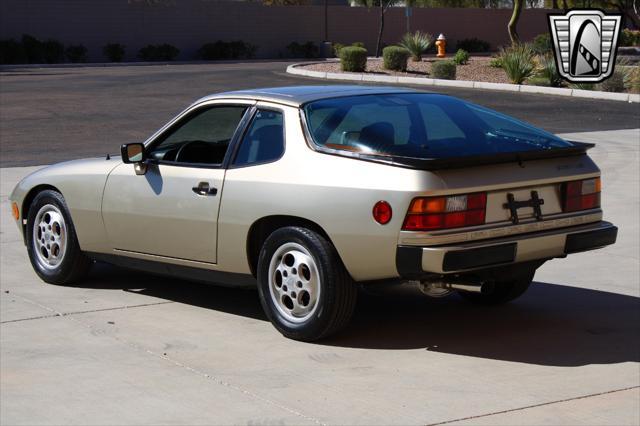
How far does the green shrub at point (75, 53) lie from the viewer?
50688mm

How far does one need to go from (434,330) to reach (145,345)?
1750 millimetres

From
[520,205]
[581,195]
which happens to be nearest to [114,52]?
[581,195]

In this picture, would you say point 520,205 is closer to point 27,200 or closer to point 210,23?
point 27,200

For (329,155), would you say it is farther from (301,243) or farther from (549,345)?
(549,345)

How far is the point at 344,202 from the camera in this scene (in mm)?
6520

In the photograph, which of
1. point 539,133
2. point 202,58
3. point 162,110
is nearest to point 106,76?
point 162,110

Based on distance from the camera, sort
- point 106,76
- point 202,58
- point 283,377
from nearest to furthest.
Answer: point 283,377 → point 106,76 → point 202,58

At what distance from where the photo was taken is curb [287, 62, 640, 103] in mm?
28062

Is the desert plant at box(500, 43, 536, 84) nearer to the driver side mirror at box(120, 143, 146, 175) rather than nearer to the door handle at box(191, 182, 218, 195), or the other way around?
the driver side mirror at box(120, 143, 146, 175)

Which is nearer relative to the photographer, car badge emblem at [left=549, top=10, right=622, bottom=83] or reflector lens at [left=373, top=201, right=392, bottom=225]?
reflector lens at [left=373, top=201, right=392, bottom=225]

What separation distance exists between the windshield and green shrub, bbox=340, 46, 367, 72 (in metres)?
30.5

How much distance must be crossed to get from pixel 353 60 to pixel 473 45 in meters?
25.1

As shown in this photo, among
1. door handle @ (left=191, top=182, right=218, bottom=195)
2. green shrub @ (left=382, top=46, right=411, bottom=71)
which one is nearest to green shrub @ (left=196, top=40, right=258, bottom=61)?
green shrub @ (left=382, top=46, right=411, bottom=71)

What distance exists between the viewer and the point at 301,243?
6.72 m
